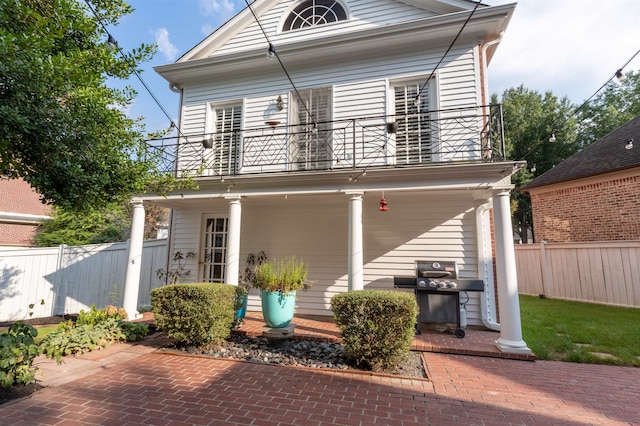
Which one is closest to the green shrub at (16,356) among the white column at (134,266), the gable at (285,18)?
the white column at (134,266)

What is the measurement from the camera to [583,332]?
613cm

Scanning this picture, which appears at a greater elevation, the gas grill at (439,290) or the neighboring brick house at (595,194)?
the neighboring brick house at (595,194)

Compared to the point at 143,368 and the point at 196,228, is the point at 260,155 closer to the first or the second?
the point at 196,228

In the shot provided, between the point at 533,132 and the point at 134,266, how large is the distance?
82.0ft

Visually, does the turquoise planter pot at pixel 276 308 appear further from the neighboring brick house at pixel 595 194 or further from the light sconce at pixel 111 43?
the neighboring brick house at pixel 595 194

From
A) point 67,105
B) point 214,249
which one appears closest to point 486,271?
point 214,249

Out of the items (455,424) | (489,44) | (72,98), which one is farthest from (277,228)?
(489,44)

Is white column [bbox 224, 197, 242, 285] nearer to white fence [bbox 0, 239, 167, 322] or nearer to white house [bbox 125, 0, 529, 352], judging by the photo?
white house [bbox 125, 0, 529, 352]

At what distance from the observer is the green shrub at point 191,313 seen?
16.0 ft

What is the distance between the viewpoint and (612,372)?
439 cm

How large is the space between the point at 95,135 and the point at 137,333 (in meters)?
3.75

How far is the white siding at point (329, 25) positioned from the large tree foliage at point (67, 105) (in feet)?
14.2

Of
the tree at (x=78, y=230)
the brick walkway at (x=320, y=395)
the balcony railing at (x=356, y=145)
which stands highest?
the balcony railing at (x=356, y=145)

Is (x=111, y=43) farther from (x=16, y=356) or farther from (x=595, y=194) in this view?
(x=595, y=194)
